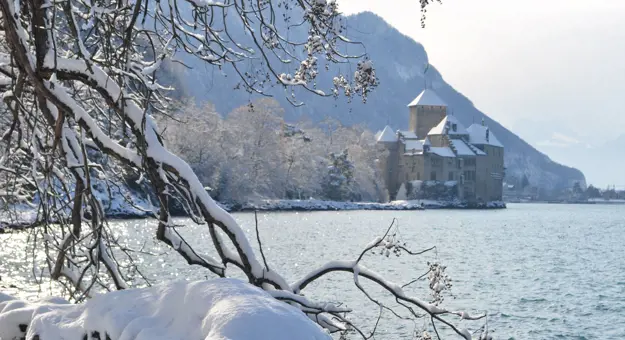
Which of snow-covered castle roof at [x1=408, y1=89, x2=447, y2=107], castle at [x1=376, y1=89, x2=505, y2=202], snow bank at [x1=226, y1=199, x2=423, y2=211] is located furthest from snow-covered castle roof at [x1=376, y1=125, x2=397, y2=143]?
snow bank at [x1=226, y1=199, x2=423, y2=211]

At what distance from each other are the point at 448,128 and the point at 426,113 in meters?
8.36

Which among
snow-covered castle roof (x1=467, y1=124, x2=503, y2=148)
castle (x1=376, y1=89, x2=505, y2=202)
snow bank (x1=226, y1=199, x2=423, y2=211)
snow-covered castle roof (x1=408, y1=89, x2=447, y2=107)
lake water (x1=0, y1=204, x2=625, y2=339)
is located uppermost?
snow-covered castle roof (x1=408, y1=89, x2=447, y2=107)

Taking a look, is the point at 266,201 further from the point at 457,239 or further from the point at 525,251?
the point at 525,251

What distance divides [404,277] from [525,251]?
14.7 metres

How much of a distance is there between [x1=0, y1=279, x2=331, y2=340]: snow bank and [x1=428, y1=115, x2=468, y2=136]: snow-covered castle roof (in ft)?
324

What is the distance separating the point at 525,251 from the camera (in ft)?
114

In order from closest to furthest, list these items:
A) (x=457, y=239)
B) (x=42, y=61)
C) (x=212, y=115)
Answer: (x=42, y=61) → (x=457, y=239) → (x=212, y=115)

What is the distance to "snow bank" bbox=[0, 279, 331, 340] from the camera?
2607 millimetres

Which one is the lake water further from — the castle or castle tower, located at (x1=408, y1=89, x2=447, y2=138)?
castle tower, located at (x1=408, y1=89, x2=447, y2=138)

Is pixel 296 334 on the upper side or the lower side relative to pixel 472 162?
lower

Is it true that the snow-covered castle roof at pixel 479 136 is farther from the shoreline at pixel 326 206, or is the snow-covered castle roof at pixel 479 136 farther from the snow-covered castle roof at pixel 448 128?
the shoreline at pixel 326 206

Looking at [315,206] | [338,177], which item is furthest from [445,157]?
[315,206]

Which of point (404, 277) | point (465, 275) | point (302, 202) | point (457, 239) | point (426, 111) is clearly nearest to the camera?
point (404, 277)

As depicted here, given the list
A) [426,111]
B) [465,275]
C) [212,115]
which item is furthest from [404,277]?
[426,111]
